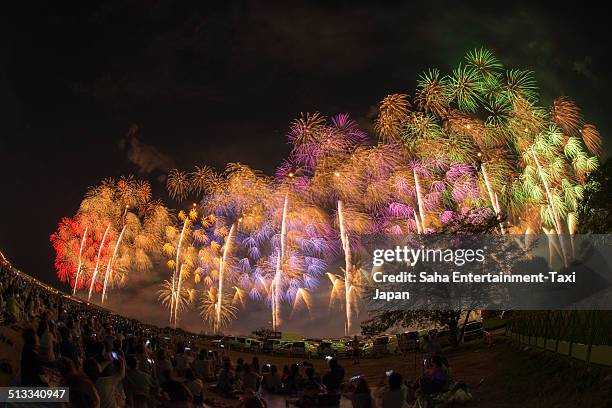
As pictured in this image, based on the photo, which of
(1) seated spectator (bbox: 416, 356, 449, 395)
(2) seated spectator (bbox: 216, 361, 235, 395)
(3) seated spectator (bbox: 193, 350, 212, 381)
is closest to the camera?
(1) seated spectator (bbox: 416, 356, 449, 395)

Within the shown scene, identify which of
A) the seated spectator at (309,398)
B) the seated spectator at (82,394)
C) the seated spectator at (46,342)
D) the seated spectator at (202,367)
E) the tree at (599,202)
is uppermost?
the tree at (599,202)

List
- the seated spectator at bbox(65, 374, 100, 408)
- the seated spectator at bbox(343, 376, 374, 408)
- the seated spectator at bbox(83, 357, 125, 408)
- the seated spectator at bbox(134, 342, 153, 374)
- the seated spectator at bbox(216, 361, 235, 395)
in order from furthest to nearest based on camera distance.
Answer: the seated spectator at bbox(216, 361, 235, 395) < the seated spectator at bbox(134, 342, 153, 374) < the seated spectator at bbox(343, 376, 374, 408) < the seated spectator at bbox(83, 357, 125, 408) < the seated spectator at bbox(65, 374, 100, 408)

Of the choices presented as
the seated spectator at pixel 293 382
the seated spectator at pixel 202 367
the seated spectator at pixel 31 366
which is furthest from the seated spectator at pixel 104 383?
the seated spectator at pixel 202 367

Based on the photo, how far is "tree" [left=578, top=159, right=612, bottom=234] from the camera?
23344 mm

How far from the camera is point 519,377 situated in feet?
67.3

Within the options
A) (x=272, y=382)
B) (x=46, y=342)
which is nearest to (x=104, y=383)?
(x=46, y=342)

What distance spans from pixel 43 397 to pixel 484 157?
39.8 metres

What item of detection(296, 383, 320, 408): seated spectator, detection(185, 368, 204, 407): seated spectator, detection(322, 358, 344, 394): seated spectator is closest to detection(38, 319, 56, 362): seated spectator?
detection(185, 368, 204, 407): seated spectator

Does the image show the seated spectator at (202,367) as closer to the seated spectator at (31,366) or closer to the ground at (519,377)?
the ground at (519,377)

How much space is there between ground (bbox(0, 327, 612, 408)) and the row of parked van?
17.5 feet

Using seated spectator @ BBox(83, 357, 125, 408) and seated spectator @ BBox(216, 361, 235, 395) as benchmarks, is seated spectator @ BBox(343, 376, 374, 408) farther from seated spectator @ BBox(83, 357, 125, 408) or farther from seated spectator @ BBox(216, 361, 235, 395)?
seated spectator @ BBox(216, 361, 235, 395)

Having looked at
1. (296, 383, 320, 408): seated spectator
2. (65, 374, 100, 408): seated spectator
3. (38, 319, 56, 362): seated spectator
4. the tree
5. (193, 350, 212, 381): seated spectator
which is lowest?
(296, 383, 320, 408): seated spectator

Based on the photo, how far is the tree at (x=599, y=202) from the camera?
2334 cm

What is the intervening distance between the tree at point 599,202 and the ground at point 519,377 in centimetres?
572
